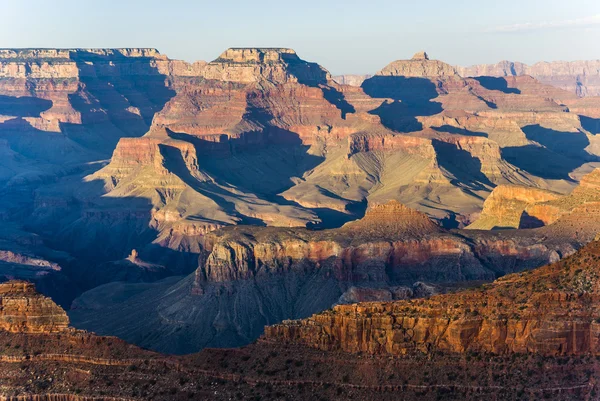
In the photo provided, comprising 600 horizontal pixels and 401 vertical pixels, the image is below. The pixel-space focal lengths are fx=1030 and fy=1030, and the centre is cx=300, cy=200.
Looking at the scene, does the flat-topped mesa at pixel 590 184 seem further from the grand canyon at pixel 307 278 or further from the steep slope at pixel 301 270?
the steep slope at pixel 301 270

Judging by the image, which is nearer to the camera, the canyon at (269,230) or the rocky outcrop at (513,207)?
the canyon at (269,230)

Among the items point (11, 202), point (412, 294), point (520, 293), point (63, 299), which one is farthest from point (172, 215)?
point (520, 293)

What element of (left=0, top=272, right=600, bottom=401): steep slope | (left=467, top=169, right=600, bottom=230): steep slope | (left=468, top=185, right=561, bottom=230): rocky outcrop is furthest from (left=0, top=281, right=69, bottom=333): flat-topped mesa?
(left=468, top=185, right=561, bottom=230): rocky outcrop

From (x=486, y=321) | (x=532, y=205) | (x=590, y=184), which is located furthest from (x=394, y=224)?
(x=486, y=321)

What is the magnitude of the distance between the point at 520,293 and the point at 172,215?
385ft

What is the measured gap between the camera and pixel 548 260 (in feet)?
282

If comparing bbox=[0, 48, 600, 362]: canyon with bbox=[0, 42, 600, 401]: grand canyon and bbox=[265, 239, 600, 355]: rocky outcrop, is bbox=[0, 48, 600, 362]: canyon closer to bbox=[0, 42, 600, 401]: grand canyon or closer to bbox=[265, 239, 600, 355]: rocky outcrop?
bbox=[0, 42, 600, 401]: grand canyon

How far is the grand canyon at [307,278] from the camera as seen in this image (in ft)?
140

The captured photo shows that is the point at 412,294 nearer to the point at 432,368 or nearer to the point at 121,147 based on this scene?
the point at 432,368

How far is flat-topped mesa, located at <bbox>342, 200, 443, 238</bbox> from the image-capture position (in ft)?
305

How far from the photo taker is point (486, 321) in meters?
42.8

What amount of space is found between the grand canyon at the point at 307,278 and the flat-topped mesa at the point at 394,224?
0.18m

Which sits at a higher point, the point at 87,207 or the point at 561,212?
the point at 561,212

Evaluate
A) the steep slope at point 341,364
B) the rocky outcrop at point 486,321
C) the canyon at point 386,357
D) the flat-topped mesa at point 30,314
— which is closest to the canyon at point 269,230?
the rocky outcrop at point 486,321
